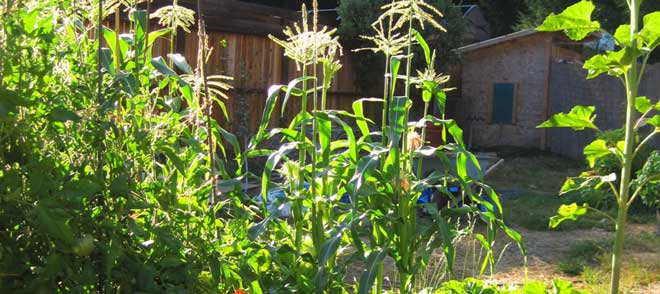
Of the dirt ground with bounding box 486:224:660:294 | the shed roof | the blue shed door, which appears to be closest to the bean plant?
the dirt ground with bounding box 486:224:660:294

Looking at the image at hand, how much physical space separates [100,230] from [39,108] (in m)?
0.36

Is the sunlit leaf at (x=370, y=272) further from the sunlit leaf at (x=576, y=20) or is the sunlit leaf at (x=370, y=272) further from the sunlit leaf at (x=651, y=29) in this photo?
the sunlit leaf at (x=651, y=29)

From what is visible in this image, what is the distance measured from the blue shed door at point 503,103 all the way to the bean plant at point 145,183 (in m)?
14.1

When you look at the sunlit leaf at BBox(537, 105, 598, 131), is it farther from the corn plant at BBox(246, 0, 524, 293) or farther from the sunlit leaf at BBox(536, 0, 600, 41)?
the corn plant at BBox(246, 0, 524, 293)

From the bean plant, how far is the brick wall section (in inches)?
541

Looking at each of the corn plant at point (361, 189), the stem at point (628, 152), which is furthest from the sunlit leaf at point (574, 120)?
the corn plant at point (361, 189)

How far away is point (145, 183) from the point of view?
2387 mm

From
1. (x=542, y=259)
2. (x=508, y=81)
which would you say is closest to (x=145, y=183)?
(x=542, y=259)

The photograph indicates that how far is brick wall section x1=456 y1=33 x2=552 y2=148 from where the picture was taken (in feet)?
53.0

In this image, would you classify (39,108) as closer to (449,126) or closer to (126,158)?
(126,158)

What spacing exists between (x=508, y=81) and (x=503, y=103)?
0.48 metres

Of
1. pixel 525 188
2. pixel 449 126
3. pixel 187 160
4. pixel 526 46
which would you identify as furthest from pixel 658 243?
pixel 526 46

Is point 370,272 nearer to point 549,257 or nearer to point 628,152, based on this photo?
point 628,152

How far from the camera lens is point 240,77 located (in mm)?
11531
